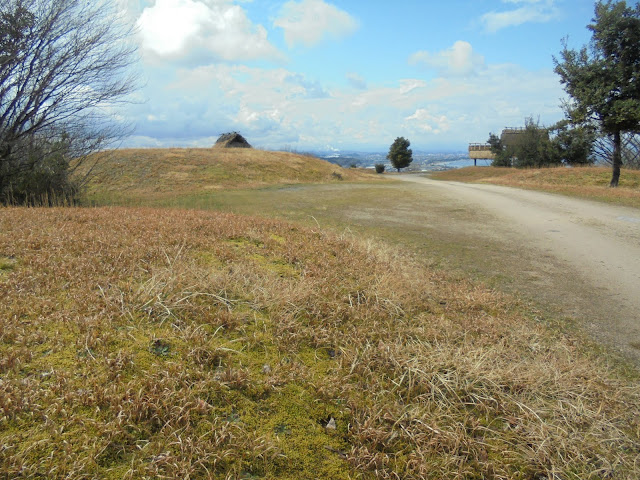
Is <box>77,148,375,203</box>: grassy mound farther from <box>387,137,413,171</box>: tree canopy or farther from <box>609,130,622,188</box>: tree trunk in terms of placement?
<box>387,137,413,171</box>: tree canopy

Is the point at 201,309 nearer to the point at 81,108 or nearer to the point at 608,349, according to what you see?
the point at 608,349

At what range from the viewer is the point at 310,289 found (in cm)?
376

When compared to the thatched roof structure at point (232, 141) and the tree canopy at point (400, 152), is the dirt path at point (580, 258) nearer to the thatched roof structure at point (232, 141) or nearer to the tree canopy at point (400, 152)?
the thatched roof structure at point (232, 141)

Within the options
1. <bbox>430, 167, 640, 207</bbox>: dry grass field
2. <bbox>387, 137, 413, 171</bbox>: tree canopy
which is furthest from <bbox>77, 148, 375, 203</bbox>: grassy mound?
<bbox>387, 137, 413, 171</bbox>: tree canopy

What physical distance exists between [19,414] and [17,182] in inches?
441

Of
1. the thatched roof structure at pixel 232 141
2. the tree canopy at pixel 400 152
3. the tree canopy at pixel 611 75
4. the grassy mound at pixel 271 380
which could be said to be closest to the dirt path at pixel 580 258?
the grassy mound at pixel 271 380

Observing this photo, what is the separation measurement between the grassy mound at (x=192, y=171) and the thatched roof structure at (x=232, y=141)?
22.7 ft

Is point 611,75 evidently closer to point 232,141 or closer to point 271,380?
point 271,380

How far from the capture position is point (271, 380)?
2459 millimetres

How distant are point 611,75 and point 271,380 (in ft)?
71.3

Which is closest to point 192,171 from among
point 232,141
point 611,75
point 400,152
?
point 232,141

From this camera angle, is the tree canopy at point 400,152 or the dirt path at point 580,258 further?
the tree canopy at point 400,152

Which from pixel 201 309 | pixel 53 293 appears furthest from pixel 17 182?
pixel 201 309

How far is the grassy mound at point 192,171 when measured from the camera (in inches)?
905
